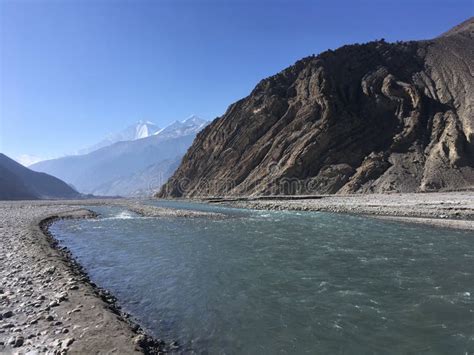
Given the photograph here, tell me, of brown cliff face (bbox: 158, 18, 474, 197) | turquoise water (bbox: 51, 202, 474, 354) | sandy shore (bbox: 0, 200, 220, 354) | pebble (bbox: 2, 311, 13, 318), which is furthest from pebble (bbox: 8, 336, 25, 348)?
brown cliff face (bbox: 158, 18, 474, 197)

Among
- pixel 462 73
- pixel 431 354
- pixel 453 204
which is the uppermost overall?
pixel 462 73

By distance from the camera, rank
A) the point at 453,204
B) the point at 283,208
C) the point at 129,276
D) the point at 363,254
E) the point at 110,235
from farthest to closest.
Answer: the point at 283,208
the point at 453,204
the point at 110,235
the point at 363,254
the point at 129,276

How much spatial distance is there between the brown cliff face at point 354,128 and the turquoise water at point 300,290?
46.2 metres

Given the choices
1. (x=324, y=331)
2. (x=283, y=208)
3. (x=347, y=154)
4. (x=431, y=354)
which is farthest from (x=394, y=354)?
(x=347, y=154)

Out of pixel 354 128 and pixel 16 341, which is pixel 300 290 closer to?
pixel 16 341

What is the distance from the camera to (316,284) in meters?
14.2

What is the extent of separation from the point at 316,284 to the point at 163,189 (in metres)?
122

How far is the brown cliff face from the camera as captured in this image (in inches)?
2648

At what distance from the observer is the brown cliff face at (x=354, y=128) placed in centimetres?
6725

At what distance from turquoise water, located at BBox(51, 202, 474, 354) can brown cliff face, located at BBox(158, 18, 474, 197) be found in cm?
4624

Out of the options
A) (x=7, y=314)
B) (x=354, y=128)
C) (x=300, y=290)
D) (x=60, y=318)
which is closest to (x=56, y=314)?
(x=60, y=318)

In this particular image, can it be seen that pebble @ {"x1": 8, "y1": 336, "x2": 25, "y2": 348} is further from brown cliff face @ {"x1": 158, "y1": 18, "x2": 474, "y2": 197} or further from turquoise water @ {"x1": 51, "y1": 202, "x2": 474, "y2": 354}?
brown cliff face @ {"x1": 158, "y1": 18, "x2": 474, "y2": 197}

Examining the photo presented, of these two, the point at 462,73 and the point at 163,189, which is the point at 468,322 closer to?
the point at 462,73

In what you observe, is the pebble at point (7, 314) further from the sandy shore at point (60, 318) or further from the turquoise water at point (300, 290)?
the turquoise water at point (300, 290)
